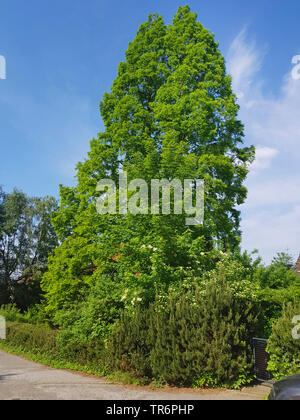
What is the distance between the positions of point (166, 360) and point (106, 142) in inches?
474

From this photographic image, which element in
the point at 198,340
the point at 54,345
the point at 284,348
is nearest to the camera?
the point at 284,348

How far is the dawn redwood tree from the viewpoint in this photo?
1348 centimetres

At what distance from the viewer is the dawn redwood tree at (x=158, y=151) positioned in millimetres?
13484

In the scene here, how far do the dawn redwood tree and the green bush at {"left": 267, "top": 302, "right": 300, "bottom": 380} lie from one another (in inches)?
160

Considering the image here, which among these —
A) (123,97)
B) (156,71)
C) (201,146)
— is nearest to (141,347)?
(201,146)

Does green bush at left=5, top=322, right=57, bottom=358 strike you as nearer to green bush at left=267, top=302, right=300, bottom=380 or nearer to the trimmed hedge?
the trimmed hedge

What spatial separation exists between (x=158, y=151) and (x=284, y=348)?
1055cm

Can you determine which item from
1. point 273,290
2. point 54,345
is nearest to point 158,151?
point 273,290

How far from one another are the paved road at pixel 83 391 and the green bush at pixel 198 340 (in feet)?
1.53

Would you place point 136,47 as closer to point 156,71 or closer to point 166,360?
point 156,71

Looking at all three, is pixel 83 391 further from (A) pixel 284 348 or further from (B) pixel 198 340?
(A) pixel 284 348

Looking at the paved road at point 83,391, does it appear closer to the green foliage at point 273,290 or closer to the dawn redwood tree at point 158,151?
the green foliage at point 273,290

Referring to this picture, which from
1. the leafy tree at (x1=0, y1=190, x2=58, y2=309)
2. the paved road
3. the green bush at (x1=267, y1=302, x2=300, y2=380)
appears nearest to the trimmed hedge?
the paved road

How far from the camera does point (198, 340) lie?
9578mm
